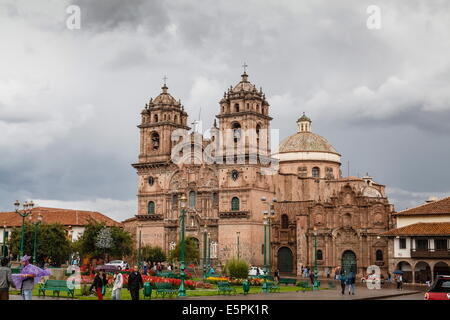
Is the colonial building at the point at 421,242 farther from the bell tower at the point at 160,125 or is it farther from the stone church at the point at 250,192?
the bell tower at the point at 160,125

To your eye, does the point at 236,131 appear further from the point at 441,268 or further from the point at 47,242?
the point at 441,268

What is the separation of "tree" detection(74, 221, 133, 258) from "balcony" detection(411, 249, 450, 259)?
27899 millimetres

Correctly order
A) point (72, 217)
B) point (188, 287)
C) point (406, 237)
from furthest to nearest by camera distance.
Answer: point (72, 217) → point (406, 237) → point (188, 287)

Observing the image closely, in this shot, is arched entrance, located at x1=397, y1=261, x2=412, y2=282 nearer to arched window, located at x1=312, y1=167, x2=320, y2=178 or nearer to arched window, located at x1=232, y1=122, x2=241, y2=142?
arched window, located at x1=312, y1=167, x2=320, y2=178

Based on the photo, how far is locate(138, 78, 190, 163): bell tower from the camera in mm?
72438

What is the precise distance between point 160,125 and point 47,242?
19.5m

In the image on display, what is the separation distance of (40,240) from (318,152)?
33.2 metres

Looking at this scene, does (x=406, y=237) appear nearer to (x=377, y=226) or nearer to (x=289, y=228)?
(x=377, y=226)

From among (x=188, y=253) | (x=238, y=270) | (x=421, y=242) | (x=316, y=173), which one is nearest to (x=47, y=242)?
(x=188, y=253)

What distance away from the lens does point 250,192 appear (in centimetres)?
6506

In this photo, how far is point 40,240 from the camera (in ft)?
196
